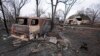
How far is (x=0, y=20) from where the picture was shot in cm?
2762

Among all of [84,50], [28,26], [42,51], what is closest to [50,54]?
[42,51]

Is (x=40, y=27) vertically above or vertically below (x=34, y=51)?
above

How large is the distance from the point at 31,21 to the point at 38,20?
59 cm

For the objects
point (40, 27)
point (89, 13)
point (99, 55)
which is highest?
point (89, 13)

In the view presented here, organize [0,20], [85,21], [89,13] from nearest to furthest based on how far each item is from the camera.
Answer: [0,20]
[85,21]
[89,13]

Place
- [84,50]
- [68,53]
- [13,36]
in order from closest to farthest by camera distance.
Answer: [68,53], [84,50], [13,36]

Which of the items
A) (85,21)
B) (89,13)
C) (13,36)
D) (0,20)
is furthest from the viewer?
(89,13)

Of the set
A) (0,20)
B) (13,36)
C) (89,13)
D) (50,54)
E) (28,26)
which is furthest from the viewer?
(89,13)

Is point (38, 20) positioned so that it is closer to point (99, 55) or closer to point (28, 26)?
point (28, 26)

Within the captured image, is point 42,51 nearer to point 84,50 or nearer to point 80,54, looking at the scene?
point 80,54

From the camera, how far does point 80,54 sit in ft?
24.8

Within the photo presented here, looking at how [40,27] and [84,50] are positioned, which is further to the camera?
[40,27]

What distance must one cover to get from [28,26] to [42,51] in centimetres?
342

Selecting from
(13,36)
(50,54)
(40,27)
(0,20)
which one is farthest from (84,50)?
(0,20)
